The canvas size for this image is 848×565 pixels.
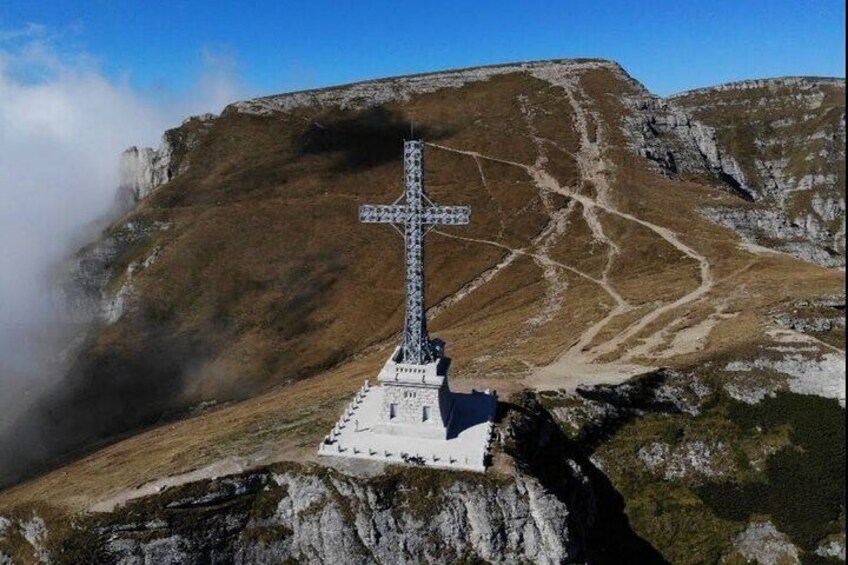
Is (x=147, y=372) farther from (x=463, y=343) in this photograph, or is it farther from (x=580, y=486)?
(x=580, y=486)

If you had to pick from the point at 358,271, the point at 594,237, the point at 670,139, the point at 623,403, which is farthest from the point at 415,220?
the point at 670,139

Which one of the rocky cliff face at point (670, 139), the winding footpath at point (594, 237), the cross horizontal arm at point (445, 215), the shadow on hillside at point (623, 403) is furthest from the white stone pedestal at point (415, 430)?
the rocky cliff face at point (670, 139)

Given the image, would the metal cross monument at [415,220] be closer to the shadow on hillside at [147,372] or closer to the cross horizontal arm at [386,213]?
the cross horizontal arm at [386,213]

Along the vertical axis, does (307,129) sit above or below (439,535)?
above

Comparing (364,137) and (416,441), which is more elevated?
(364,137)

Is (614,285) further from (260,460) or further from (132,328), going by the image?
(132,328)

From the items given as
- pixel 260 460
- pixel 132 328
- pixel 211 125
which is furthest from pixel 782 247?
pixel 211 125
